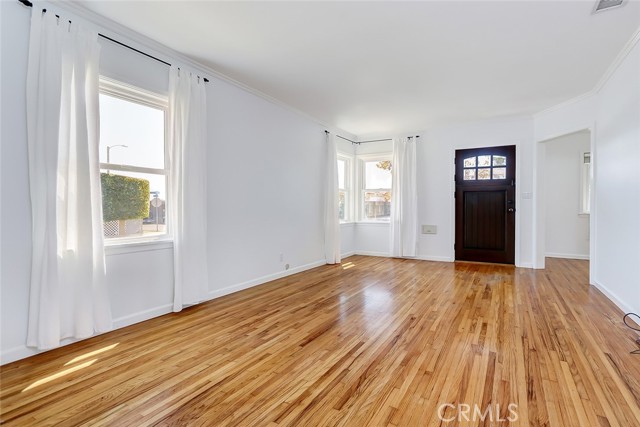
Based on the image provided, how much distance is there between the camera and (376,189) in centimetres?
696

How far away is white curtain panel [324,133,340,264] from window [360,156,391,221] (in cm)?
146

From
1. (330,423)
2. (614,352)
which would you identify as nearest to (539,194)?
(614,352)

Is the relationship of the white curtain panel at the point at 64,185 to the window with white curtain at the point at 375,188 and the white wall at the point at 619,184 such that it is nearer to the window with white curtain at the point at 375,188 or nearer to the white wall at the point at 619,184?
the white wall at the point at 619,184

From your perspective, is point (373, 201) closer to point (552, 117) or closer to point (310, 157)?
point (310, 157)

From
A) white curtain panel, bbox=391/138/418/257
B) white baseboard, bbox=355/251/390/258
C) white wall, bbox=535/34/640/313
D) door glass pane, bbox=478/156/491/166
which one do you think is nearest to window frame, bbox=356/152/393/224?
white curtain panel, bbox=391/138/418/257

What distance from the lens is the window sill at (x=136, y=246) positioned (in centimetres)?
272

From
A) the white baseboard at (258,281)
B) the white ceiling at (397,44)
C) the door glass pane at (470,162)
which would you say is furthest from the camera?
the door glass pane at (470,162)

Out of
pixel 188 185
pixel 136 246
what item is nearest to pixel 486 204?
pixel 188 185

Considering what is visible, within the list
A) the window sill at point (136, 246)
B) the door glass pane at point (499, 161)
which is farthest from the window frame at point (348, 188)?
the window sill at point (136, 246)

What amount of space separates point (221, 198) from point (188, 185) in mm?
548

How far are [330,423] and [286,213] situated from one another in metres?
3.54

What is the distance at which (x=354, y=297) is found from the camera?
3760mm

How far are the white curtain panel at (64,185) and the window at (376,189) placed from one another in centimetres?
540

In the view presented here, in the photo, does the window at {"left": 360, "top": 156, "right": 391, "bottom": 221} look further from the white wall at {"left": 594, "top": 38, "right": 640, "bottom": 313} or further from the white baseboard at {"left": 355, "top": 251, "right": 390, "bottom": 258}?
the white wall at {"left": 594, "top": 38, "right": 640, "bottom": 313}
